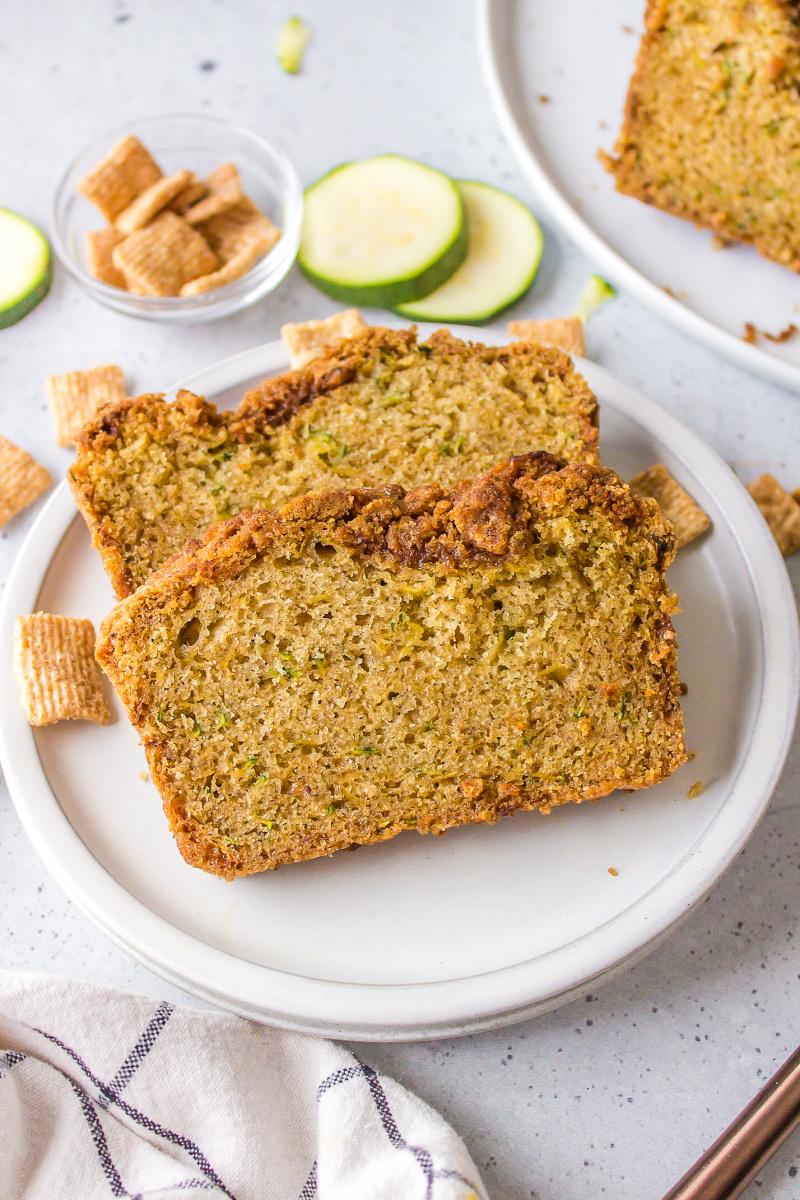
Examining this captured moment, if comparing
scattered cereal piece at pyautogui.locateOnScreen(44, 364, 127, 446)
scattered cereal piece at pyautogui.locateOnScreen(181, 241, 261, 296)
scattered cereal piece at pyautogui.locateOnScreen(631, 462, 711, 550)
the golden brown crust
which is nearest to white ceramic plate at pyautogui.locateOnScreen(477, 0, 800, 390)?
scattered cereal piece at pyautogui.locateOnScreen(631, 462, 711, 550)

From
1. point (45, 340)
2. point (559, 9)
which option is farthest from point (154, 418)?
point (559, 9)

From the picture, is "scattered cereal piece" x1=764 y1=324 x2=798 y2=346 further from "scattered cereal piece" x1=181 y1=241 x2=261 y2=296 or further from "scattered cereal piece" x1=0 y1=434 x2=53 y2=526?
"scattered cereal piece" x1=0 y1=434 x2=53 y2=526

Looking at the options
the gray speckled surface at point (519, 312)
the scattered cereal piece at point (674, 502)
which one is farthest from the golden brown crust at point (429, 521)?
the gray speckled surface at point (519, 312)

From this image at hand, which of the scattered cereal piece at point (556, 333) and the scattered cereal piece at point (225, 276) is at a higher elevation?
the scattered cereal piece at point (225, 276)

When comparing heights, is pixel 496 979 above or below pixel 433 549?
below

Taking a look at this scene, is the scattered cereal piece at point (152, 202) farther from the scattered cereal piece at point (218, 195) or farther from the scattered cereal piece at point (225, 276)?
the scattered cereal piece at point (225, 276)

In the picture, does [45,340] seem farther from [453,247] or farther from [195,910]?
[195,910]
